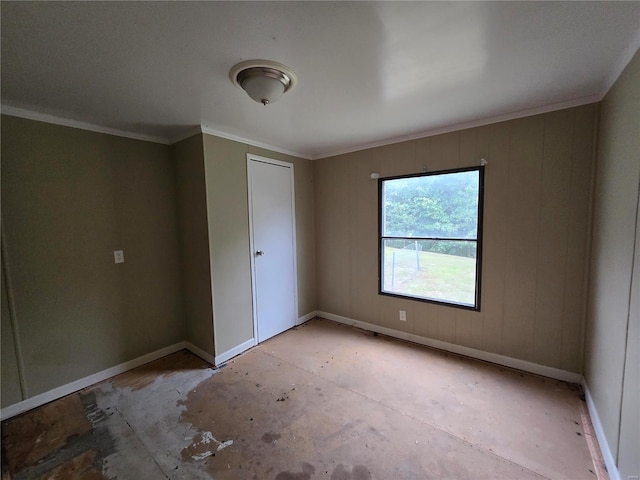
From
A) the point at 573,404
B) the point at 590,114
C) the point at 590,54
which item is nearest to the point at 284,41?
the point at 590,54

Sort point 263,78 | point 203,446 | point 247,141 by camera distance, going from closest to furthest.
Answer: point 263,78 → point 203,446 → point 247,141

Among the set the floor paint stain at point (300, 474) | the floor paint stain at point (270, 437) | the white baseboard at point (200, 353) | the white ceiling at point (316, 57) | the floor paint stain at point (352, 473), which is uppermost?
the white ceiling at point (316, 57)

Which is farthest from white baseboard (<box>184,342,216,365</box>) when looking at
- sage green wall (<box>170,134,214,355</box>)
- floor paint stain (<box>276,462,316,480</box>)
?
floor paint stain (<box>276,462,316,480</box>)

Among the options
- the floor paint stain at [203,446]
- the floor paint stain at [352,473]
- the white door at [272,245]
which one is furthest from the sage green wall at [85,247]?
the floor paint stain at [352,473]

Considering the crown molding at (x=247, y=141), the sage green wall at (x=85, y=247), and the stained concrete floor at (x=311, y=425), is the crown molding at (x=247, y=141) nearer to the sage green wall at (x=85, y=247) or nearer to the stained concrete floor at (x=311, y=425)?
the sage green wall at (x=85, y=247)

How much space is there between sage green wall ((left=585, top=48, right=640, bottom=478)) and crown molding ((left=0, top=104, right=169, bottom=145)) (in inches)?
147

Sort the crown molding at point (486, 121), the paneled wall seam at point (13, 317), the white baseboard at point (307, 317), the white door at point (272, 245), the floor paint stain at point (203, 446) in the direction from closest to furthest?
the floor paint stain at point (203, 446) → the paneled wall seam at point (13, 317) → the crown molding at point (486, 121) → the white door at point (272, 245) → the white baseboard at point (307, 317)

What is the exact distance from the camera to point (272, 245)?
3.25 metres

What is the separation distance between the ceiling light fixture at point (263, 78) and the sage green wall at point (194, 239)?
1106 millimetres

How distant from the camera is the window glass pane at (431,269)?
2.71 meters

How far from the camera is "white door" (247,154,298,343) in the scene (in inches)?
120

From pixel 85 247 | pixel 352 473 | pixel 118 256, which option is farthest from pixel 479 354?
pixel 85 247

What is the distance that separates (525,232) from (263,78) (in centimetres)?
251

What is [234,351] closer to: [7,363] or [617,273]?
[7,363]
